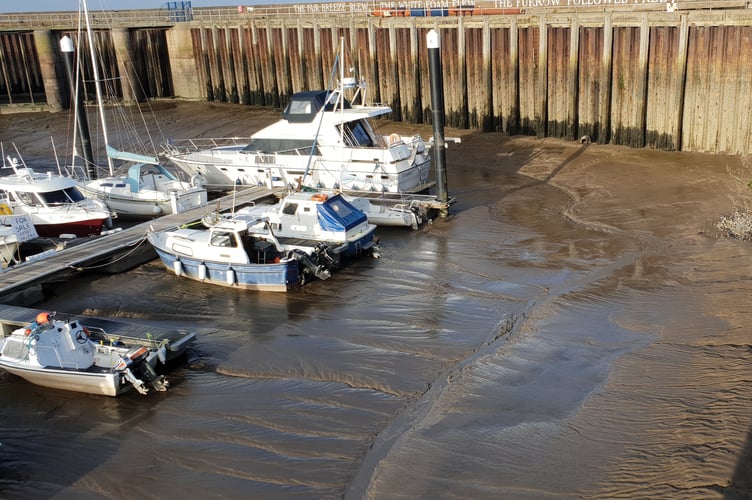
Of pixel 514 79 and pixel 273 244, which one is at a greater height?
pixel 514 79

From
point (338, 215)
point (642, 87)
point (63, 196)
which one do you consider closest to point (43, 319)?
point (338, 215)

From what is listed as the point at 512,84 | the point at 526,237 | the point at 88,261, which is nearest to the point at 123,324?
the point at 88,261

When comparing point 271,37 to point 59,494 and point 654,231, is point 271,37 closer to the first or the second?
point 654,231

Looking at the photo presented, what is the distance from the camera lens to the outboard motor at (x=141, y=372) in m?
14.0

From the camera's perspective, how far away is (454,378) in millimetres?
13719

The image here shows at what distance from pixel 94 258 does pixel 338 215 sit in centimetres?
643

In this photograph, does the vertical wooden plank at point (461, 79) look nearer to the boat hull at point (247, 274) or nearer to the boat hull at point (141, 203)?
the boat hull at point (141, 203)

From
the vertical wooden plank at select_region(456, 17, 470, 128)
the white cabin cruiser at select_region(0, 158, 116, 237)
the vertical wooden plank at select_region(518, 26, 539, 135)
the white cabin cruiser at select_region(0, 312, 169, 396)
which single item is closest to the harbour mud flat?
the white cabin cruiser at select_region(0, 312, 169, 396)

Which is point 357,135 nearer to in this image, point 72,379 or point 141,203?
point 141,203

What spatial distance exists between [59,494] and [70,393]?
10.9 feet

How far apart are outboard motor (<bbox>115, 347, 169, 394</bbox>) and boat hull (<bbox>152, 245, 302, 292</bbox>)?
493 centimetres

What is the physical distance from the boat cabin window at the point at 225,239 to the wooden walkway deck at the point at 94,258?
1.95m

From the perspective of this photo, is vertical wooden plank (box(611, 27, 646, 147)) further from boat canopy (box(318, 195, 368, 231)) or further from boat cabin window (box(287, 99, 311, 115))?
boat canopy (box(318, 195, 368, 231))

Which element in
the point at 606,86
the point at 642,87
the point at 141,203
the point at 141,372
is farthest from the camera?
the point at 606,86
